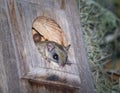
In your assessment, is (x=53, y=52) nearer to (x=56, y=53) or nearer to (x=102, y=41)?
(x=56, y=53)

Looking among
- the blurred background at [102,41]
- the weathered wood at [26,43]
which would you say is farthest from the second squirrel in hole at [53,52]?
the blurred background at [102,41]

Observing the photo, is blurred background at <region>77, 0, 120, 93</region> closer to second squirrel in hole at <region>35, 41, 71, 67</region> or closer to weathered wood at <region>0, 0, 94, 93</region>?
weathered wood at <region>0, 0, 94, 93</region>

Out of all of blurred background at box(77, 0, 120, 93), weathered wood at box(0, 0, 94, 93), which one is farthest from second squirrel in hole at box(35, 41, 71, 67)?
blurred background at box(77, 0, 120, 93)

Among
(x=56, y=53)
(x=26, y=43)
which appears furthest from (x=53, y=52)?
(x=26, y=43)

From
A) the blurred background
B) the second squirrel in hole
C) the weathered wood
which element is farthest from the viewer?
the blurred background

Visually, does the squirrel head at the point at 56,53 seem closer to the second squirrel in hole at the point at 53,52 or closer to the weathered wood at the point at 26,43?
the second squirrel in hole at the point at 53,52

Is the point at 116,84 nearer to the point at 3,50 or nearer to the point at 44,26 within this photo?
the point at 44,26
